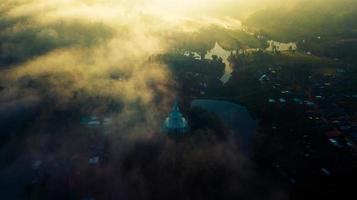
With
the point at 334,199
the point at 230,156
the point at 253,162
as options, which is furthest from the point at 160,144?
the point at 334,199

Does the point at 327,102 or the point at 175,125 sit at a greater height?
the point at 175,125

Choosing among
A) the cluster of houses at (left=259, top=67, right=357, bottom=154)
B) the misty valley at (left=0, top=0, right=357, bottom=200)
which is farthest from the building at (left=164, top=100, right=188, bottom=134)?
the cluster of houses at (left=259, top=67, right=357, bottom=154)

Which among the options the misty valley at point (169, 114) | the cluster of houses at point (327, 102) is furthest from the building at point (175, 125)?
the cluster of houses at point (327, 102)

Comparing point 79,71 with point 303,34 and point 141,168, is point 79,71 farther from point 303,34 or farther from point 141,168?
point 303,34

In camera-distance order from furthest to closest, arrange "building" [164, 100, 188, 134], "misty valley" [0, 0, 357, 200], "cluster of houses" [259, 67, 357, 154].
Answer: "cluster of houses" [259, 67, 357, 154]
"building" [164, 100, 188, 134]
"misty valley" [0, 0, 357, 200]

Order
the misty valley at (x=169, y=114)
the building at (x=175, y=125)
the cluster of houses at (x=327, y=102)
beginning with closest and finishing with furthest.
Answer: the misty valley at (x=169, y=114) → the building at (x=175, y=125) → the cluster of houses at (x=327, y=102)

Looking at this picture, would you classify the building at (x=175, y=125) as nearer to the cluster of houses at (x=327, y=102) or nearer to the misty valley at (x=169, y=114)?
the misty valley at (x=169, y=114)

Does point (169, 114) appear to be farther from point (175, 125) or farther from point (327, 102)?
point (327, 102)

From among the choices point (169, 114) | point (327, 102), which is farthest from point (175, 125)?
point (327, 102)

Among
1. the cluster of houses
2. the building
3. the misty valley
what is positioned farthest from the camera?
the cluster of houses

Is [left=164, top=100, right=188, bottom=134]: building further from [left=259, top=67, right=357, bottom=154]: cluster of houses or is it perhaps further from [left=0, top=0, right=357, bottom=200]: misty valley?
[left=259, top=67, right=357, bottom=154]: cluster of houses

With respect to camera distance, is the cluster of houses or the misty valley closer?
the misty valley
